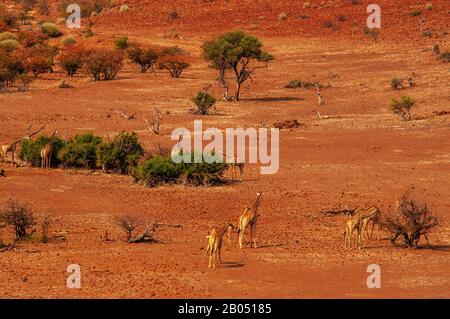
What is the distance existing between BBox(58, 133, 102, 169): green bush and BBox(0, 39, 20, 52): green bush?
108 ft

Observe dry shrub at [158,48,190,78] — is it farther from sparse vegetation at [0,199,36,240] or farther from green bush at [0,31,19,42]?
sparse vegetation at [0,199,36,240]

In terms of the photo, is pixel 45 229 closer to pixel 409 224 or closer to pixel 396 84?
pixel 409 224

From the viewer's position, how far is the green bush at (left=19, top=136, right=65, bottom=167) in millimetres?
21500

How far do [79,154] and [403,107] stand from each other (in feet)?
47.2

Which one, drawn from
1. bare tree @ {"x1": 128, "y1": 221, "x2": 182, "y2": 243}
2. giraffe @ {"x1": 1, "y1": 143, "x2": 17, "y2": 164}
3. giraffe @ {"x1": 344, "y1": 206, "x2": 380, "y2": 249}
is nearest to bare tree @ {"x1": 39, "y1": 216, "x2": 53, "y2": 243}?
bare tree @ {"x1": 128, "y1": 221, "x2": 182, "y2": 243}

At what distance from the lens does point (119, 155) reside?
21312mm

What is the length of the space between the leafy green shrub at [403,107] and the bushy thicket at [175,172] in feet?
42.6

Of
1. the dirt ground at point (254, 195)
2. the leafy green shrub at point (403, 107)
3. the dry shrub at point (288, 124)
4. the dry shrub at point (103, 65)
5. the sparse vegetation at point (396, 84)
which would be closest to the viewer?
the dirt ground at point (254, 195)

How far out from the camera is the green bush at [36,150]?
2150 cm

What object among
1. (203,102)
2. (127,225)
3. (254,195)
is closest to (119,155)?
(254,195)

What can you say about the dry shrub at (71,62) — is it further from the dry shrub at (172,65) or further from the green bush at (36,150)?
the green bush at (36,150)

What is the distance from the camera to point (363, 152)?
24.9 m

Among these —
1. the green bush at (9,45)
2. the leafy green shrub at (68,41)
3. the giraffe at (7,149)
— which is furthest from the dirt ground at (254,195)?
the leafy green shrub at (68,41)
